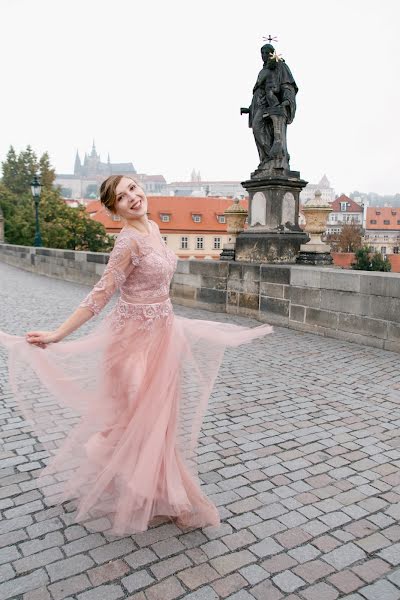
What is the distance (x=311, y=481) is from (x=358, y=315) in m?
4.33

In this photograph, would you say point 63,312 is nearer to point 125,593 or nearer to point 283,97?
point 283,97

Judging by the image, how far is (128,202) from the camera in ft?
9.18

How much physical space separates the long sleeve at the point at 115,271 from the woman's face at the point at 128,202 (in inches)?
6.1

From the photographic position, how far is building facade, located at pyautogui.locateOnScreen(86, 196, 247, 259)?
68.2 metres

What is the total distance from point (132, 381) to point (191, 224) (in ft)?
220

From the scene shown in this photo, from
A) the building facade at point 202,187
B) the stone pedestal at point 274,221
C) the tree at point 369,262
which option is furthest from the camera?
the building facade at point 202,187

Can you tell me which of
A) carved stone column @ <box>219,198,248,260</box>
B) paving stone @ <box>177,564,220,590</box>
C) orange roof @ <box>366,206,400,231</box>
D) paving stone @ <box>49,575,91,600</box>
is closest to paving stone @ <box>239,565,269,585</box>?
paving stone @ <box>177,564,220,590</box>

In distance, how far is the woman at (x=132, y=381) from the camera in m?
2.73

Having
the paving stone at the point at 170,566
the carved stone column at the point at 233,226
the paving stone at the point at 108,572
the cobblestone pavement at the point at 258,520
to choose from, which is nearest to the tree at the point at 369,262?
the carved stone column at the point at 233,226

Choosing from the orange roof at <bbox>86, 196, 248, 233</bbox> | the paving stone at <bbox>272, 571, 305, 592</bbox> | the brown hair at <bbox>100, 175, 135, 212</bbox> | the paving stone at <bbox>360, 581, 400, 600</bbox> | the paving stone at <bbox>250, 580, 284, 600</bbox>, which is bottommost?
the paving stone at <bbox>360, 581, 400, 600</bbox>

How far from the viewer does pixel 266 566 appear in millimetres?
2502

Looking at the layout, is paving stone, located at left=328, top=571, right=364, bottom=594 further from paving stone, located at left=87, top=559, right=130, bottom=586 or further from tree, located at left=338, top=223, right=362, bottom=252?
tree, located at left=338, top=223, right=362, bottom=252

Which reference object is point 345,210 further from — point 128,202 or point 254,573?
point 254,573

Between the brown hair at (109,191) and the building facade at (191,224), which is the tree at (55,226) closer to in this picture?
the building facade at (191,224)
